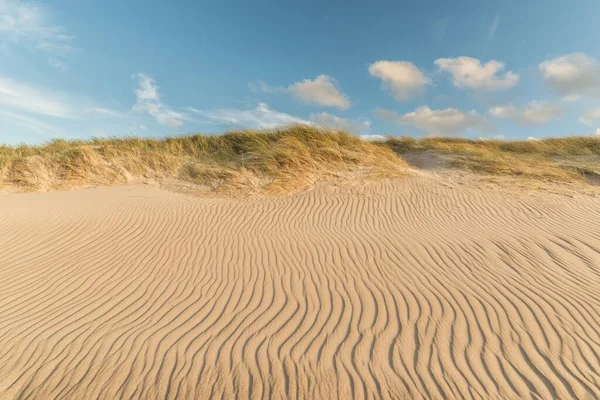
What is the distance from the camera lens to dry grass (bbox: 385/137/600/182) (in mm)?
11656

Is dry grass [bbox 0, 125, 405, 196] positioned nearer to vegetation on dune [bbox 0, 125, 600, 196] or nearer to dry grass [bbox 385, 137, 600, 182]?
vegetation on dune [bbox 0, 125, 600, 196]

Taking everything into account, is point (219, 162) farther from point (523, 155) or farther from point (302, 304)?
point (523, 155)

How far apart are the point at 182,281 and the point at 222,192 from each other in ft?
17.8

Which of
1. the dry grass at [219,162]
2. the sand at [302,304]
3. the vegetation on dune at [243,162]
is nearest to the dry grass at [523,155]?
the vegetation on dune at [243,162]

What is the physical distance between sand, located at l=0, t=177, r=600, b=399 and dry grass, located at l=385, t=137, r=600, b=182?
374 cm

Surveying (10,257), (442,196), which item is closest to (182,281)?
(10,257)

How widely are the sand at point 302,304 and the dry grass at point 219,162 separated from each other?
300cm

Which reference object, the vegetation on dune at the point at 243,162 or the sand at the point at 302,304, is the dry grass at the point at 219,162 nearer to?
the vegetation on dune at the point at 243,162

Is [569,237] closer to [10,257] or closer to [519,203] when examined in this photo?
[519,203]

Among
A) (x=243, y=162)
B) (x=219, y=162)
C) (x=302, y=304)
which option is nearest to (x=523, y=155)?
(x=243, y=162)

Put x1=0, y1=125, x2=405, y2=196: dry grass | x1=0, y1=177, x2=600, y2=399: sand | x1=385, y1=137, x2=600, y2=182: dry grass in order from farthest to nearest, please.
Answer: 1. x1=385, y1=137, x2=600, y2=182: dry grass
2. x1=0, y1=125, x2=405, y2=196: dry grass
3. x1=0, y1=177, x2=600, y2=399: sand

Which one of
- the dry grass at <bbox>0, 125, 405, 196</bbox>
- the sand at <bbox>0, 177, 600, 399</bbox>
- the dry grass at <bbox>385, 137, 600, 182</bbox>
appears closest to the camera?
the sand at <bbox>0, 177, 600, 399</bbox>

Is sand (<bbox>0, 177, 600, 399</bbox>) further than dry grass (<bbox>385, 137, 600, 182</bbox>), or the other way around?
dry grass (<bbox>385, 137, 600, 182</bbox>)

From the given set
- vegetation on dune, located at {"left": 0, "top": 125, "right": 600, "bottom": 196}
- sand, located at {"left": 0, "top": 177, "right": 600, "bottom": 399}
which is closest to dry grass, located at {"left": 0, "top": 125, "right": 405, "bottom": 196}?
vegetation on dune, located at {"left": 0, "top": 125, "right": 600, "bottom": 196}
